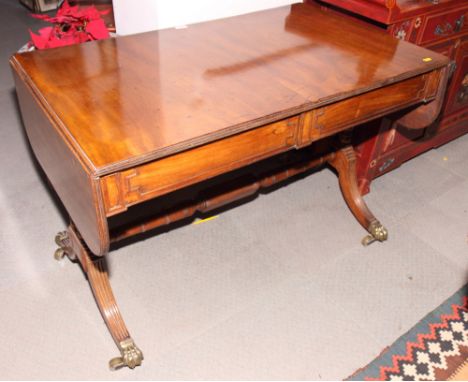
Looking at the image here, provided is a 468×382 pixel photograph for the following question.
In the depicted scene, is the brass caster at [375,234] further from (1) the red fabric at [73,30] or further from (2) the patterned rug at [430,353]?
(1) the red fabric at [73,30]

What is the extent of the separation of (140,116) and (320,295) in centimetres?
107

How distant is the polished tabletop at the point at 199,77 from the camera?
3.71 feet

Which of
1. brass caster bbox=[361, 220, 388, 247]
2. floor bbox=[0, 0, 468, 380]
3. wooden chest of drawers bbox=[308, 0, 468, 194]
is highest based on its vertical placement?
wooden chest of drawers bbox=[308, 0, 468, 194]

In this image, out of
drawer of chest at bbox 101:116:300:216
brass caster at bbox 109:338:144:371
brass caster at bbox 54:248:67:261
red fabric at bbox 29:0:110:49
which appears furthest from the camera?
brass caster at bbox 54:248:67:261

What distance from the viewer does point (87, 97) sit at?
1244 mm

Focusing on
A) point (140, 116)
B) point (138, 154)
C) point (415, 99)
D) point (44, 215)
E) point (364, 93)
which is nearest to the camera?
point (138, 154)

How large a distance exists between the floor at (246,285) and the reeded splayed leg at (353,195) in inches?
2.0

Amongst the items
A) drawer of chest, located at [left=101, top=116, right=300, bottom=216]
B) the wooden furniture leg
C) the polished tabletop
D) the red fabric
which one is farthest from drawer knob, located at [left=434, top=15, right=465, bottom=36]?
the wooden furniture leg

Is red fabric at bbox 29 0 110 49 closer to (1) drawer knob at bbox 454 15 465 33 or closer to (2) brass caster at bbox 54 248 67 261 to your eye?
(2) brass caster at bbox 54 248 67 261

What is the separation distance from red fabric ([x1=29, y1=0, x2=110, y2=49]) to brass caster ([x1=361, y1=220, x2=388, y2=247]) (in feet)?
4.44

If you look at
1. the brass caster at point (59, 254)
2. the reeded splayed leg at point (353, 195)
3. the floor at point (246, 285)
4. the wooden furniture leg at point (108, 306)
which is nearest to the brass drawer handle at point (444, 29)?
the reeded splayed leg at point (353, 195)

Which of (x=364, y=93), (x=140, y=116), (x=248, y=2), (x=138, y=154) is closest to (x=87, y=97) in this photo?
→ (x=140, y=116)

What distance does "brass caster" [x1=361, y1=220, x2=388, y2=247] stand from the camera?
209 cm

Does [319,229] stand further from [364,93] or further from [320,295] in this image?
[364,93]
